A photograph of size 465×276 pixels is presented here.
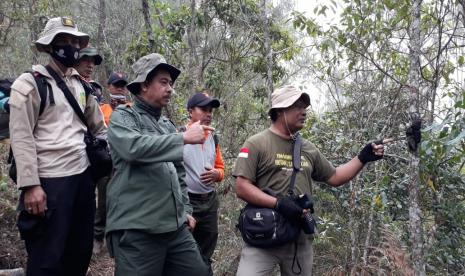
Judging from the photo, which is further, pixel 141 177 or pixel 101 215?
pixel 101 215

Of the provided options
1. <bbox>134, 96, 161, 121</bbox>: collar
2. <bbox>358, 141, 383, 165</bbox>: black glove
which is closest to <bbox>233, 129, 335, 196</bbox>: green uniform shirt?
<bbox>358, 141, 383, 165</bbox>: black glove

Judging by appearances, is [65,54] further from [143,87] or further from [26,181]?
[26,181]

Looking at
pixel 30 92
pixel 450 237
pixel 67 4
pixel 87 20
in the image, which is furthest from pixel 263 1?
pixel 87 20

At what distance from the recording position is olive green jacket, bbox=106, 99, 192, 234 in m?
2.85

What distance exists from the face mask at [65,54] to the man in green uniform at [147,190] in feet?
1.45

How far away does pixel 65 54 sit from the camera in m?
3.24

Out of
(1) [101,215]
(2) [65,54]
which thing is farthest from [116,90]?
(2) [65,54]

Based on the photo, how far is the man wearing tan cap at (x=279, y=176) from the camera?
11.3 feet

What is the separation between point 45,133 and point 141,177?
0.68 m

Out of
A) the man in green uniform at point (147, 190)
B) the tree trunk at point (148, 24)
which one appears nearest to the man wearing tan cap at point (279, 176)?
the man in green uniform at point (147, 190)

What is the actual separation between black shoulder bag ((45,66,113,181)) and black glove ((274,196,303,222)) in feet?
3.98

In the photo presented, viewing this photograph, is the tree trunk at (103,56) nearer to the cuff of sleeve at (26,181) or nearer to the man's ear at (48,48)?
the man's ear at (48,48)

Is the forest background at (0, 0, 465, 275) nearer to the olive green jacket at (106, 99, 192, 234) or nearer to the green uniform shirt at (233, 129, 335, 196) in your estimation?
the green uniform shirt at (233, 129, 335, 196)

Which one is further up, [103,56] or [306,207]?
[103,56]
